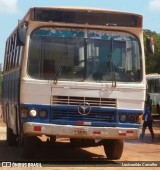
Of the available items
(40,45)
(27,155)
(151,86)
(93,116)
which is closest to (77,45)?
(40,45)

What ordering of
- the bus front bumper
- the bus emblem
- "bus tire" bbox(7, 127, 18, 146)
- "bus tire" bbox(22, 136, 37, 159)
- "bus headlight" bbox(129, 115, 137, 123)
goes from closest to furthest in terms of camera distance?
the bus front bumper < the bus emblem < "bus headlight" bbox(129, 115, 137, 123) < "bus tire" bbox(22, 136, 37, 159) < "bus tire" bbox(7, 127, 18, 146)

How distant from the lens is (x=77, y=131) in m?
10.8

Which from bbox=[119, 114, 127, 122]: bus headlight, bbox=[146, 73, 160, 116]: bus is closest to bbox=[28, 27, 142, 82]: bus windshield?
bbox=[119, 114, 127, 122]: bus headlight

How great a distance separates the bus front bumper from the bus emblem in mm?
325

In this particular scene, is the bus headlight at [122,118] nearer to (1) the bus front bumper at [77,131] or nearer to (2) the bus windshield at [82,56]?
(1) the bus front bumper at [77,131]

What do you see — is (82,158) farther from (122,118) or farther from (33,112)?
(33,112)

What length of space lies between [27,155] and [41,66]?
229 cm

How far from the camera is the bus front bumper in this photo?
10.7 meters

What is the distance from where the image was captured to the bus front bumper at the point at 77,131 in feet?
35.2

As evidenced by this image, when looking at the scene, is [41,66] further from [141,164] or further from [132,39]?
[141,164]

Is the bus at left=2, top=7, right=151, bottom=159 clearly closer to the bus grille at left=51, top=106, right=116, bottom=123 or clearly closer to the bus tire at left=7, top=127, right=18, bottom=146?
the bus grille at left=51, top=106, right=116, bottom=123

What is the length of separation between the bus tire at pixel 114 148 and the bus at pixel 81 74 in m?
1.17

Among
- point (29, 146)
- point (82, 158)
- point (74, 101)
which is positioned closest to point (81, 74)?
point (74, 101)

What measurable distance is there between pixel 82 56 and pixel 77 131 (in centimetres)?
167
